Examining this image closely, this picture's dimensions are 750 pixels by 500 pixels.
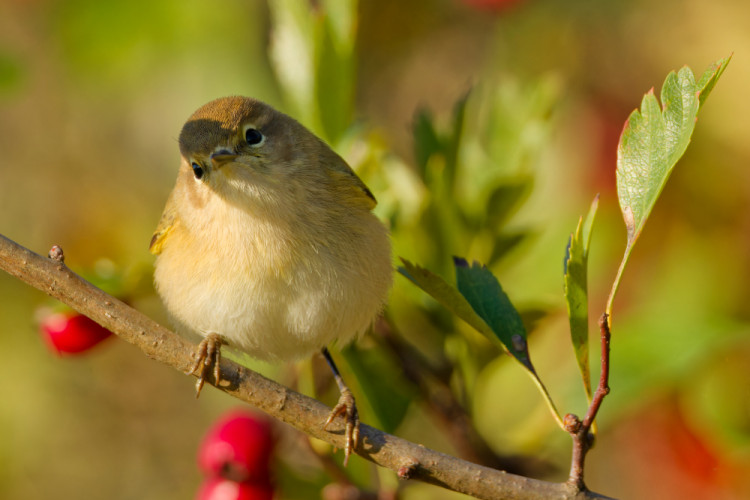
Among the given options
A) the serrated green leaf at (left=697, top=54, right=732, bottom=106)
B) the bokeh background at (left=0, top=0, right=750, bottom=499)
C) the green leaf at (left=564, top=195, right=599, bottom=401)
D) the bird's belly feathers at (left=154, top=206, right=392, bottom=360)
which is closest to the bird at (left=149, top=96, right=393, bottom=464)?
the bird's belly feathers at (left=154, top=206, right=392, bottom=360)

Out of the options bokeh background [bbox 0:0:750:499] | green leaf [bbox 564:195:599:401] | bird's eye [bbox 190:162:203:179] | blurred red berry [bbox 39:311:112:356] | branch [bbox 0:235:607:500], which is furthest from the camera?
bokeh background [bbox 0:0:750:499]

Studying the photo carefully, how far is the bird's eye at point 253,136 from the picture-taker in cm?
224

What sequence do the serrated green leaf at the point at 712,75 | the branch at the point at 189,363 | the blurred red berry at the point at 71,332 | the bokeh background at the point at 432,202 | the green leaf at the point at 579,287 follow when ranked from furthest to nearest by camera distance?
the bokeh background at the point at 432,202 < the blurred red berry at the point at 71,332 < the branch at the point at 189,363 < the green leaf at the point at 579,287 < the serrated green leaf at the point at 712,75

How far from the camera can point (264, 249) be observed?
2.07 metres

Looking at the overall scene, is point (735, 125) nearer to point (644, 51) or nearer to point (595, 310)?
point (644, 51)

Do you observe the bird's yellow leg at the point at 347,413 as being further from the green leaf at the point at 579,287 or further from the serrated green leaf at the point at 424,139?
the serrated green leaf at the point at 424,139

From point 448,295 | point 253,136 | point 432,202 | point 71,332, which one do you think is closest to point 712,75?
point 448,295

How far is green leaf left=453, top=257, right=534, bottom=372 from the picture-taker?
5.25 feet

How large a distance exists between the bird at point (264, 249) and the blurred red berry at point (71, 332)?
27 cm

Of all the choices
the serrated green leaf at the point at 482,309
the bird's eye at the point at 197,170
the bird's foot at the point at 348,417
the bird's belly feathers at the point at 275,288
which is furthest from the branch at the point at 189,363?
the bird's eye at the point at 197,170

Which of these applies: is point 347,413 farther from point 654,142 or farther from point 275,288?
point 654,142

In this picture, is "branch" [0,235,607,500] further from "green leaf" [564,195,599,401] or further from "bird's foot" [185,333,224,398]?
"green leaf" [564,195,599,401]

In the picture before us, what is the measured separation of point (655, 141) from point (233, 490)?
4.77ft

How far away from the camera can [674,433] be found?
9.12 feet
